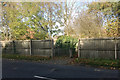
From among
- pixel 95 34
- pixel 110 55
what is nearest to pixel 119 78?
pixel 110 55

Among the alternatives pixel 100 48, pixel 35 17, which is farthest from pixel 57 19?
pixel 100 48

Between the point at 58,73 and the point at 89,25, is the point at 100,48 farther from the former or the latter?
the point at 58,73

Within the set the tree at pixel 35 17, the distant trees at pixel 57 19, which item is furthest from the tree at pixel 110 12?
the tree at pixel 35 17

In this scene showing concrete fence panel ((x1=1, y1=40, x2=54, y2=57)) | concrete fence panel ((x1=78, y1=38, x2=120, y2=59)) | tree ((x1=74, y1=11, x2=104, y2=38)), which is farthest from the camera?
tree ((x1=74, y1=11, x2=104, y2=38))

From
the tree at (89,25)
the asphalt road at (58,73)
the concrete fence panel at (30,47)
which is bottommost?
the asphalt road at (58,73)

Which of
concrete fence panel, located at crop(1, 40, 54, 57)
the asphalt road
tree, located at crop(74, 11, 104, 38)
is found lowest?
the asphalt road

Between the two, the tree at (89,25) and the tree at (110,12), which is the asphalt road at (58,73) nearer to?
the tree at (110,12)

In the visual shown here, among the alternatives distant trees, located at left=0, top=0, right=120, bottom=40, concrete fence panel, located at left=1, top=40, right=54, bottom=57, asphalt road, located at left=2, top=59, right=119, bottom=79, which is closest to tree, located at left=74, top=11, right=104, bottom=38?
distant trees, located at left=0, top=0, right=120, bottom=40

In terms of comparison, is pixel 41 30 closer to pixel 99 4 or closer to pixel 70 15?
pixel 70 15

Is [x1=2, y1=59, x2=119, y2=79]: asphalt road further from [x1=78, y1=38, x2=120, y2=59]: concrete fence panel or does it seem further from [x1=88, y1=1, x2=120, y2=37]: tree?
[x1=88, y1=1, x2=120, y2=37]: tree

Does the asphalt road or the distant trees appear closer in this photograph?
the asphalt road

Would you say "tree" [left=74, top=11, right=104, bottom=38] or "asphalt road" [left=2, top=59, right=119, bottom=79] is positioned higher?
"tree" [left=74, top=11, right=104, bottom=38]

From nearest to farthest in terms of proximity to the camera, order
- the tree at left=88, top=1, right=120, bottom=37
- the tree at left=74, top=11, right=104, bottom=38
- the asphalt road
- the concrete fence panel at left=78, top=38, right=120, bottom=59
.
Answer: the asphalt road, the concrete fence panel at left=78, top=38, right=120, bottom=59, the tree at left=88, top=1, right=120, bottom=37, the tree at left=74, top=11, right=104, bottom=38

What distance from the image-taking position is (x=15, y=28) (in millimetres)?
12711
